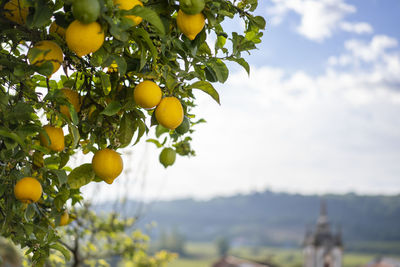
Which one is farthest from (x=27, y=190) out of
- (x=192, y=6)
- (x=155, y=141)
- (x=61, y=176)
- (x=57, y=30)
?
(x=192, y=6)

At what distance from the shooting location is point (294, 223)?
67688 mm

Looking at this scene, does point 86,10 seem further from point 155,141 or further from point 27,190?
point 155,141

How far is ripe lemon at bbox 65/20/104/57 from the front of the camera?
0.83 m

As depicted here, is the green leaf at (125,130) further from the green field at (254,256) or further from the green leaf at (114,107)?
the green field at (254,256)

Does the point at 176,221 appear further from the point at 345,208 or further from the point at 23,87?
the point at 23,87

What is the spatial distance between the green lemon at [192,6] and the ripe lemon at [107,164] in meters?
0.44

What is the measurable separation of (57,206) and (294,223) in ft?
229

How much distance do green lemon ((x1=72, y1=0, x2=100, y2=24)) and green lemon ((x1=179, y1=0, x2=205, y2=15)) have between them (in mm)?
208

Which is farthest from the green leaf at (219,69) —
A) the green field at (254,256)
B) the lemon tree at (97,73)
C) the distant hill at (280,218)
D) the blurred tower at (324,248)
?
the distant hill at (280,218)

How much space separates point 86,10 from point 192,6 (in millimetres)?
243

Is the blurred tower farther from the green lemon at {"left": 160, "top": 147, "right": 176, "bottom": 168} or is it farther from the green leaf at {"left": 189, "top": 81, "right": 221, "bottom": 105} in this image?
the green leaf at {"left": 189, "top": 81, "right": 221, "bottom": 105}

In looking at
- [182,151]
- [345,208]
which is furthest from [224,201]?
[182,151]

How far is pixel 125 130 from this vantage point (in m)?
1.16

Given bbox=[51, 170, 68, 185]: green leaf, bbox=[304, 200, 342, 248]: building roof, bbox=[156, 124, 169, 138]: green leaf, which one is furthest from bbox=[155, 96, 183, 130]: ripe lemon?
bbox=[304, 200, 342, 248]: building roof
